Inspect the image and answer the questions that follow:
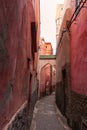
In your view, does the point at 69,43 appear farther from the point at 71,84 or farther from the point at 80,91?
the point at 80,91

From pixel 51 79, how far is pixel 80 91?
2302cm

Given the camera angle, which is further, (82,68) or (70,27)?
(70,27)

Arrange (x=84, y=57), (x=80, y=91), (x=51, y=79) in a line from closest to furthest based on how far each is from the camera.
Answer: (x=84, y=57) < (x=80, y=91) < (x=51, y=79)

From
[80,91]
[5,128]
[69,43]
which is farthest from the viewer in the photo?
[69,43]

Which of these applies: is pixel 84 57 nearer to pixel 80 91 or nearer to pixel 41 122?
pixel 80 91

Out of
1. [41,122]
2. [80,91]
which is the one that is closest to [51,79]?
[41,122]

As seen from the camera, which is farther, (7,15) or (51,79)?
(51,79)

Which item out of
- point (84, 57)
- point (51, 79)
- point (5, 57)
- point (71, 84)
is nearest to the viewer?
point (5, 57)

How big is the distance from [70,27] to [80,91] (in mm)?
3071

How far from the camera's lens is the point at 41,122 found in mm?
8805

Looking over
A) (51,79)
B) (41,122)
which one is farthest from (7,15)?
(51,79)

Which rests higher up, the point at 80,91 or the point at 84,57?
the point at 84,57

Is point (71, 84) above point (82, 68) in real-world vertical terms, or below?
below

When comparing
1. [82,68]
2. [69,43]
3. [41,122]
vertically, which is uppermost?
[69,43]
